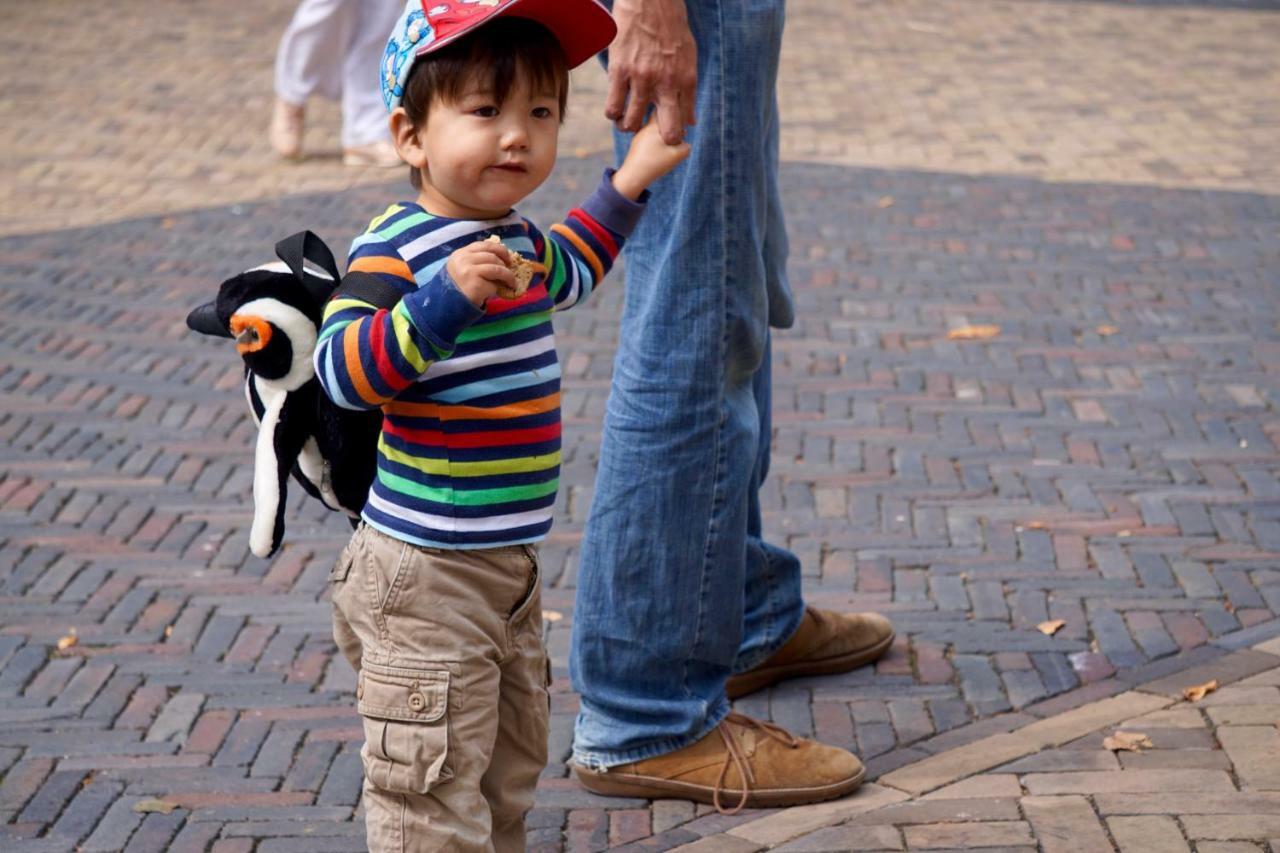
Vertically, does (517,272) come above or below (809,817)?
above

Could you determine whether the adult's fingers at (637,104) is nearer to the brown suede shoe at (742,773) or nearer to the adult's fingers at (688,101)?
the adult's fingers at (688,101)

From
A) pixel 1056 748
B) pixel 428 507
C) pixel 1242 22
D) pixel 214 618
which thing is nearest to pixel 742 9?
pixel 428 507

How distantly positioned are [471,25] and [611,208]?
0.44 meters

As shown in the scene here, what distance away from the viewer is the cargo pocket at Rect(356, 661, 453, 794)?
2.24 meters

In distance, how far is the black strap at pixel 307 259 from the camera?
7.39 feet

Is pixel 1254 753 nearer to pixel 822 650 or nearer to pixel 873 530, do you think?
pixel 822 650

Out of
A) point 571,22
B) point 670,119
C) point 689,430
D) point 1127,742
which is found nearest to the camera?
point 571,22

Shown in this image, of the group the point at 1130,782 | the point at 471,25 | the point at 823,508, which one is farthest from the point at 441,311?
the point at 823,508

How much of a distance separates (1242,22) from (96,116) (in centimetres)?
770

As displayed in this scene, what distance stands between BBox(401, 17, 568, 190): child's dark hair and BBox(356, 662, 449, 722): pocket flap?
0.72 m

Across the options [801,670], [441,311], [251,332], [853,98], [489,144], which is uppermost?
[489,144]

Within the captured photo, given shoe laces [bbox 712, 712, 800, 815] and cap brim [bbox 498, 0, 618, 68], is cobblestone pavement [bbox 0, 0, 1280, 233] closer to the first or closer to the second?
shoe laces [bbox 712, 712, 800, 815]

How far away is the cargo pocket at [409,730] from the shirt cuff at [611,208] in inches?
27.2

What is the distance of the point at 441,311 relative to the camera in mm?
2016
